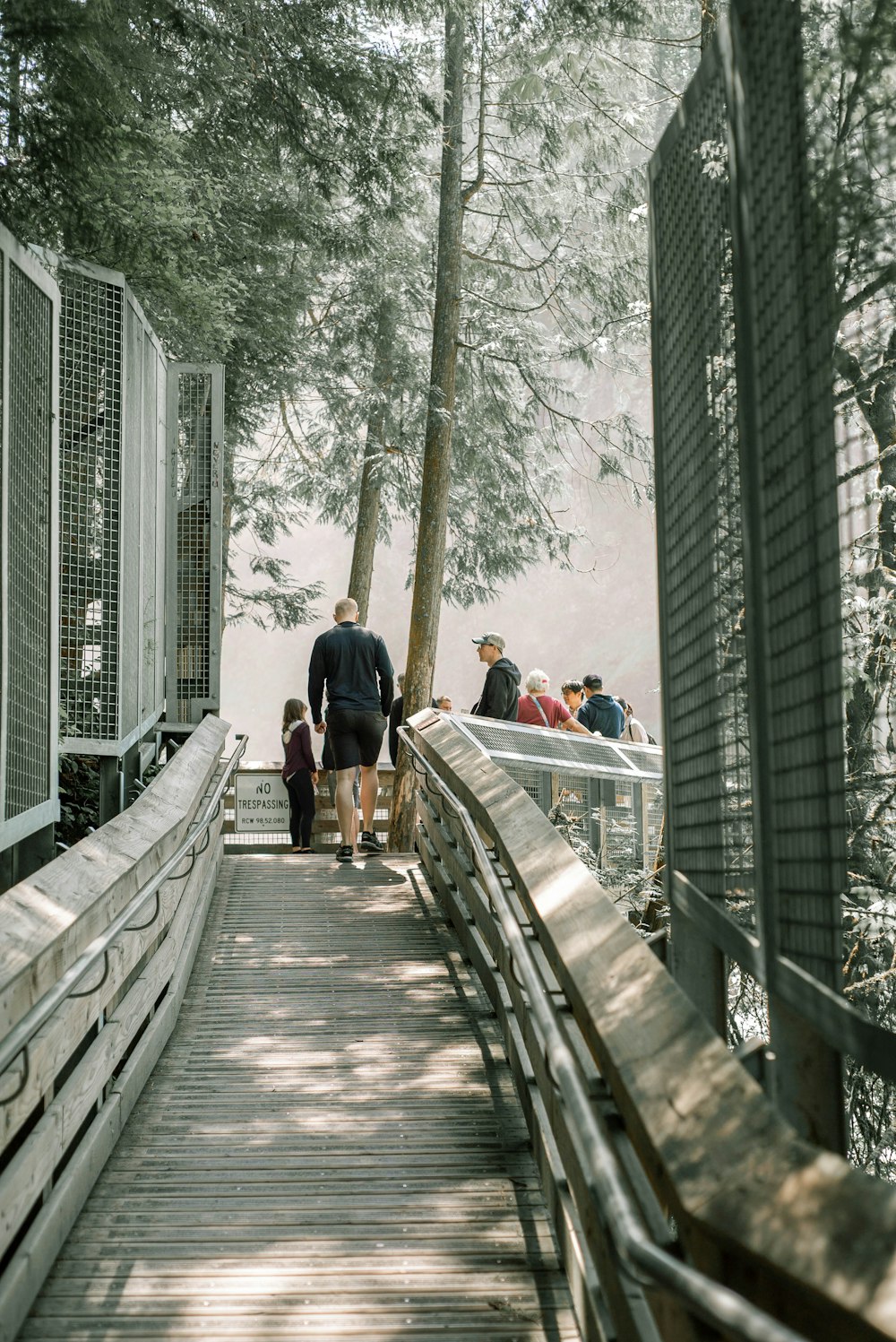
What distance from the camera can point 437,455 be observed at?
46.8 ft

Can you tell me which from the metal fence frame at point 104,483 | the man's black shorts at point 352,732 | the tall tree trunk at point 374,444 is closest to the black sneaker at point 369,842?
the man's black shorts at point 352,732

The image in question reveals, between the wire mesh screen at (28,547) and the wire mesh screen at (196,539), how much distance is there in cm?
407

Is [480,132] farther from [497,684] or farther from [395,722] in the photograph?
Result: [497,684]

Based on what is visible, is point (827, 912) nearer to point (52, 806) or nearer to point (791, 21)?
point (791, 21)

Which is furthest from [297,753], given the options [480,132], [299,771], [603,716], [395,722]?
[480,132]

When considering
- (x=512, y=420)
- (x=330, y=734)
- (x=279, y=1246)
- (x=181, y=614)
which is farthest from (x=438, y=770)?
(x=512, y=420)

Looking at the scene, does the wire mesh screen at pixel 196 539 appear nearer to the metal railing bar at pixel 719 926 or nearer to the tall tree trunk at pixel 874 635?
the tall tree trunk at pixel 874 635

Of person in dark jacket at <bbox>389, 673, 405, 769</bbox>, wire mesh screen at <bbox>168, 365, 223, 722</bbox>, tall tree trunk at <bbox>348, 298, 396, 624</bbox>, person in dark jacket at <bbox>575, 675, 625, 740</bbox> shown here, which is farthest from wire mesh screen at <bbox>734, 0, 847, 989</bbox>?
tall tree trunk at <bbox>348, 298, 396, 624</bbox>

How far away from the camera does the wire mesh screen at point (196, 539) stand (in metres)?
10.6

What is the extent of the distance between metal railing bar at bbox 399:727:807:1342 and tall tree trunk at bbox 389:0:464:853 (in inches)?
414

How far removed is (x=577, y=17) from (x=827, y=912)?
8681 mm

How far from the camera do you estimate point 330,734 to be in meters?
9.97

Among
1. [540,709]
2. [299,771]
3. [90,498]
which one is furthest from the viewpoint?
[299,771]

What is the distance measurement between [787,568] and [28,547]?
4227 mm
